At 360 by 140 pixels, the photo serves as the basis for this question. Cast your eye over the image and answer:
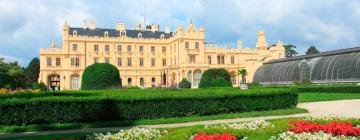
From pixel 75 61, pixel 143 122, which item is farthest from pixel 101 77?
pixel 75 61

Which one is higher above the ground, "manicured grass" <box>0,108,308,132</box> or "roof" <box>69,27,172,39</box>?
"roof" <box>69,27,172,39</box>

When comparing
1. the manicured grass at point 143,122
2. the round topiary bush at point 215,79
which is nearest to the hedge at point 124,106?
the manicured grass at point 143,122

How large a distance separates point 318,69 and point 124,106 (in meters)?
33.5

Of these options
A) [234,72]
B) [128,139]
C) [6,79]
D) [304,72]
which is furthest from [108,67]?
[234,72]

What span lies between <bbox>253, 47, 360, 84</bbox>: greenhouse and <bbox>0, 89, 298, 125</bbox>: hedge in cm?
2319

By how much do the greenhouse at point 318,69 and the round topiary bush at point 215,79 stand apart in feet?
37.4

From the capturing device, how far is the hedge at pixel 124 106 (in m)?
13.6

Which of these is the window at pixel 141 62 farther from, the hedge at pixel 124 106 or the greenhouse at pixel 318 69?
the hedge at pixel 124 106

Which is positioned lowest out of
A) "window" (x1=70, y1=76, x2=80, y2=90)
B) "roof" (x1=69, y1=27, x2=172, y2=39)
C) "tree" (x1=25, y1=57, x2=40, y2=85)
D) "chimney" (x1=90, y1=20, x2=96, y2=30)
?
"window" (x1=70, y1=76, x2=80, y2=90)

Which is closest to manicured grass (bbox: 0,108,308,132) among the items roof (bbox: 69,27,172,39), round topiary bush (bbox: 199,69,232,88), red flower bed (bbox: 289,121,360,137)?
red flower bed (bbox: 289,121,360,137)

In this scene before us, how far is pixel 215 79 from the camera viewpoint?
36.1 meters

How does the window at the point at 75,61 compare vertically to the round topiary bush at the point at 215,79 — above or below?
above

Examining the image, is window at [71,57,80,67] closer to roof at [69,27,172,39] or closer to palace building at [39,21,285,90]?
palace building at [39,21,285,90]

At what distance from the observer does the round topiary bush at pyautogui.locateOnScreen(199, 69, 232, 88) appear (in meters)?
35.5
